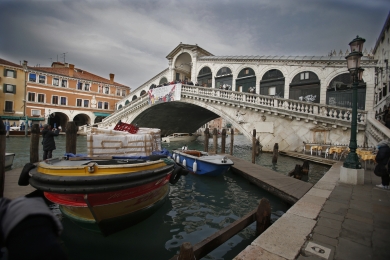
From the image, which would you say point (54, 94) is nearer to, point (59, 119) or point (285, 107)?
point (59, 119)

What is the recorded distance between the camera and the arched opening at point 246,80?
57.4 feet

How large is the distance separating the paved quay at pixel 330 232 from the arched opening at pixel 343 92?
11.5m

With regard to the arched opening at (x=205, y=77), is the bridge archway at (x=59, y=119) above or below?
below

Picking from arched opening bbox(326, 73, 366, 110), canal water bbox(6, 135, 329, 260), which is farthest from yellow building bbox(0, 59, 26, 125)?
arched opening bbox(326, 73, 366, 110)

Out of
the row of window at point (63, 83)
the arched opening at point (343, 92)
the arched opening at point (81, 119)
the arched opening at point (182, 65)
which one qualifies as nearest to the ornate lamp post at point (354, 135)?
the arched opening at point (343, 92)

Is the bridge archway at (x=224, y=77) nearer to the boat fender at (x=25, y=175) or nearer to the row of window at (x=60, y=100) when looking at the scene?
the boat fender at (x=25, y=175)

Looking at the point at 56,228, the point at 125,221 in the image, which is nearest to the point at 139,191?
the point at 125,221

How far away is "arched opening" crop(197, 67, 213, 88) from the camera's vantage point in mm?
20730

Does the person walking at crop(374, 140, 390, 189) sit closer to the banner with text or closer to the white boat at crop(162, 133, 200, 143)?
the banner with text

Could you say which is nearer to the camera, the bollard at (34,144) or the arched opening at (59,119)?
the bollard at (34,144)

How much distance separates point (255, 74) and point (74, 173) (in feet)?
54.2

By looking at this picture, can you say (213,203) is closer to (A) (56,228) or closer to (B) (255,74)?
(A) (56,228)

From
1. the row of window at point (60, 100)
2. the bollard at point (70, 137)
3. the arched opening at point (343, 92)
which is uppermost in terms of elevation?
the row of window at point (60, 100)

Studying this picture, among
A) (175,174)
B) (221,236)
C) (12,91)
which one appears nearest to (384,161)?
(221,236)
